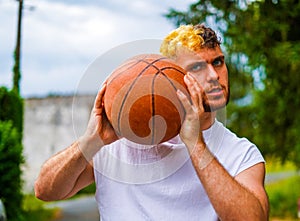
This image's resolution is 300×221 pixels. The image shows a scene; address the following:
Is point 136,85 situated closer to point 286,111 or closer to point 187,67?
point 187,67

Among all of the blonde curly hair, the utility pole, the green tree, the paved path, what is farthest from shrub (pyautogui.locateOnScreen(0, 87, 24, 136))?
the blonde curly hair

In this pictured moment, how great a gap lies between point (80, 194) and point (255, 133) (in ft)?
29.7

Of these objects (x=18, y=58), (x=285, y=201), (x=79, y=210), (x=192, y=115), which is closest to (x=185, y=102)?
(x=192, y=115)

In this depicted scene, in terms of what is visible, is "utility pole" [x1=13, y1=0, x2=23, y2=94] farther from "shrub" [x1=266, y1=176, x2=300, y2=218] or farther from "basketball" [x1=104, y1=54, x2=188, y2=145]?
"basketball" [x1=104, y1=54, x2=188, y2=145]

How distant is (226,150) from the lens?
241cm

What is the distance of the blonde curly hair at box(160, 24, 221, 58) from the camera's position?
2350 mm

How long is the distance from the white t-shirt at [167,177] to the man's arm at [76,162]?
15 centimetres

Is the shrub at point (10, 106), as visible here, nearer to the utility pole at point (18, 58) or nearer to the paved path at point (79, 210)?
the utility pole at point (18, 58)

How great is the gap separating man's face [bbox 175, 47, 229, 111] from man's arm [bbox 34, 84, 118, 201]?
320mm

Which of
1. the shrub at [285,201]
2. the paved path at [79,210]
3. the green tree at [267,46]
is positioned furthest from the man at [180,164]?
the shrub at [285,201]

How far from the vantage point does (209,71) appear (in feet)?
7.50

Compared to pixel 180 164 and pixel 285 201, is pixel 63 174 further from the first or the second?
pixel 285 201

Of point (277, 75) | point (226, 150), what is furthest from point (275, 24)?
point (226, 150)

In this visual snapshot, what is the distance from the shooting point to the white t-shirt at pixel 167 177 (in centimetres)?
236
